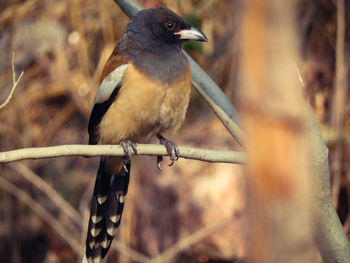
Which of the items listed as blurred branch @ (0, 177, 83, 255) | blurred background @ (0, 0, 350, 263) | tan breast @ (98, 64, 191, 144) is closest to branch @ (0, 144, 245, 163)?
tan breast @ (98, 64, 191, 144)

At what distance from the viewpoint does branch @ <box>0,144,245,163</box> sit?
2.74 meters

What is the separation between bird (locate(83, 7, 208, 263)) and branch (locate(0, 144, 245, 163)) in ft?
1.41

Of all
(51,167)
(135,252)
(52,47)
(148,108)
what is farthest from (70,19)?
(148,108)

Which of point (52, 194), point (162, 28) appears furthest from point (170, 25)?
point (52, 194)

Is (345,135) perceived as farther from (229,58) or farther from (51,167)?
(51,167)

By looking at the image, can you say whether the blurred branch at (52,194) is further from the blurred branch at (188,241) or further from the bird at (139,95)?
the bird at (139,95)

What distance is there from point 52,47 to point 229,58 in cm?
235

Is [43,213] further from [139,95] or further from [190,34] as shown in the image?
[190,34]

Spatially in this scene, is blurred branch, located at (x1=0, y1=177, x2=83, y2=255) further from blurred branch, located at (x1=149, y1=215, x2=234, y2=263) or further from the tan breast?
the tan breast

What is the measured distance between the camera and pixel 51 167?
731 cm

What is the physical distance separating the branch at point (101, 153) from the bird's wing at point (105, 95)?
32.5 inches

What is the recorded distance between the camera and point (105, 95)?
4.07 m

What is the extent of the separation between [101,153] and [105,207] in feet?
4.96

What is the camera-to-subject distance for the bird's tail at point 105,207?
13.9 feet
